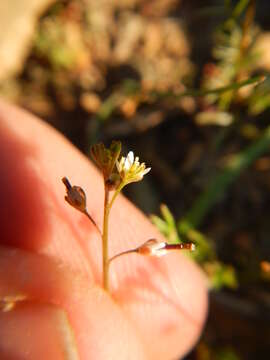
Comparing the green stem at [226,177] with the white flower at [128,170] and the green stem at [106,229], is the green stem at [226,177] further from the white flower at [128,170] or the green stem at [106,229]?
the white flower at [128,170]

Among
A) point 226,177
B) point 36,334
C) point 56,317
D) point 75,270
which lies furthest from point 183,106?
point 36,334

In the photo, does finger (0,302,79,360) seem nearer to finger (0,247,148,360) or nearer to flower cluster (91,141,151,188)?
finger (0,247,148,360)

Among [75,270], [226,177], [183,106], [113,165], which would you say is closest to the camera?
[113,165]

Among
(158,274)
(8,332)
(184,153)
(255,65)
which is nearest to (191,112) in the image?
(184,153)

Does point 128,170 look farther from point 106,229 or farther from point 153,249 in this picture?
point 153,249

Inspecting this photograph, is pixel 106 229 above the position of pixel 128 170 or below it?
below

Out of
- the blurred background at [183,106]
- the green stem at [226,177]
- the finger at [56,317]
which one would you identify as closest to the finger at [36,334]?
the finger at [56,317]
